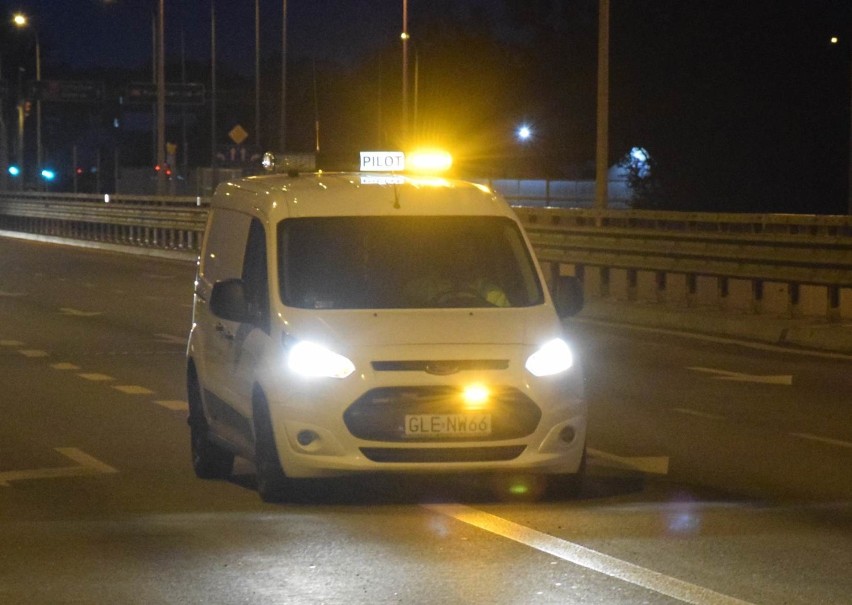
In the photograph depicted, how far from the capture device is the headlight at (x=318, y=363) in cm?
898

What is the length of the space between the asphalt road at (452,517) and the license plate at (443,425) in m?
0.41

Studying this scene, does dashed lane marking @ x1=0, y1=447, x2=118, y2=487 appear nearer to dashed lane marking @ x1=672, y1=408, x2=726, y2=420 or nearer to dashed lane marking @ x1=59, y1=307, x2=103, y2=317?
dashed lane marking @ x1=672, y1=408, x2=726, y2=420

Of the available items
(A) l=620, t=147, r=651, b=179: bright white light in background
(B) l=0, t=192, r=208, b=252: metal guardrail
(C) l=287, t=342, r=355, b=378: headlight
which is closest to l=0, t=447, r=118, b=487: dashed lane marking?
(C) l=287, t=342, r=355, b=378: headlight

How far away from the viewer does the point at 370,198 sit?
1000 centimetres

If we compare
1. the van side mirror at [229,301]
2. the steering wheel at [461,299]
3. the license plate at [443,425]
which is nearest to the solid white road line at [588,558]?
the license plate at [443,425]

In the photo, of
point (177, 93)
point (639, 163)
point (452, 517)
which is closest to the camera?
point (452, 517)

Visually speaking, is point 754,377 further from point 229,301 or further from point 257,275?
point 229,301

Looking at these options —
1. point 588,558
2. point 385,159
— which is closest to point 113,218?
point 385,159

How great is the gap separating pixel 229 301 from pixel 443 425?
1367 millimetres

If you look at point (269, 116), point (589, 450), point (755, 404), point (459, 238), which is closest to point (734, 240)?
point (755, 404)

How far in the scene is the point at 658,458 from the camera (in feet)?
37.2

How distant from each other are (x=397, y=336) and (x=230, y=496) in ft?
4.69

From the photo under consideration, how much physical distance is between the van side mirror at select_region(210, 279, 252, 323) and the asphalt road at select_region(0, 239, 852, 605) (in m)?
0.99

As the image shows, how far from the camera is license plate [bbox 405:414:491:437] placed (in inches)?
352
